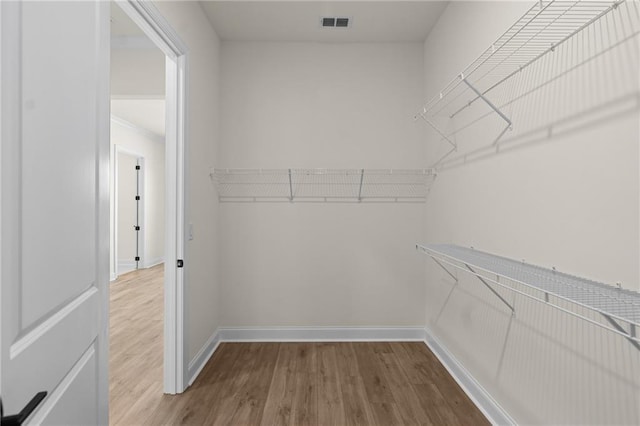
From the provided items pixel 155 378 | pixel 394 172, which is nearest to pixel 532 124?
pixel 394 172

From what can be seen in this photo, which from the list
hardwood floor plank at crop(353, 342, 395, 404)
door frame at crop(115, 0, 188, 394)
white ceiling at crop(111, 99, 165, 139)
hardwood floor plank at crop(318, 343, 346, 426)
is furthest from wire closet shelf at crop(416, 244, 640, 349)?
white ceiling at crop(111, 99, 165, 139)

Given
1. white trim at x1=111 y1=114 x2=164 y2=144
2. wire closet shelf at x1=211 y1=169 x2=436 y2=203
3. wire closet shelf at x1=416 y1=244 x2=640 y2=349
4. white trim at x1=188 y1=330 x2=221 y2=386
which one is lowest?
white trim at x1=188 y1=330 x2=221 y2=386

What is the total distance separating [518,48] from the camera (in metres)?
1.39

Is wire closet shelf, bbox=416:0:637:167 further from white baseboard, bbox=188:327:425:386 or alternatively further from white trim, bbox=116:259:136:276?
white trim, bbox=116:259:136:276

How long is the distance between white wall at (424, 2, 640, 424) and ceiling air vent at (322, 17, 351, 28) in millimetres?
798

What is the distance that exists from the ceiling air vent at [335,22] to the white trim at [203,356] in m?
2.70

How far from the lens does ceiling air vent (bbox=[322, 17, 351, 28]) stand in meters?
2.65

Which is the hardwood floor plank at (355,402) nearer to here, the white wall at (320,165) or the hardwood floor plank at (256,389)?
the hardwood floor plank at (256,389)

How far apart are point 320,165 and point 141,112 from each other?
369 centimetres

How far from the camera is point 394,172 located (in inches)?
118

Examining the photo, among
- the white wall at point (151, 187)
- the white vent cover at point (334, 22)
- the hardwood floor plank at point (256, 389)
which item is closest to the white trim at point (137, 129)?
the white wall at point (151, 187)

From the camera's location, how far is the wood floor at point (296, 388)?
1.92 metres

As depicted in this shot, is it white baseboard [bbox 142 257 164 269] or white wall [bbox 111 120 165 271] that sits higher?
white wall [bbox 111 120 165 271]

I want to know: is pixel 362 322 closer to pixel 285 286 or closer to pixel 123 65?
pixel 285 286
